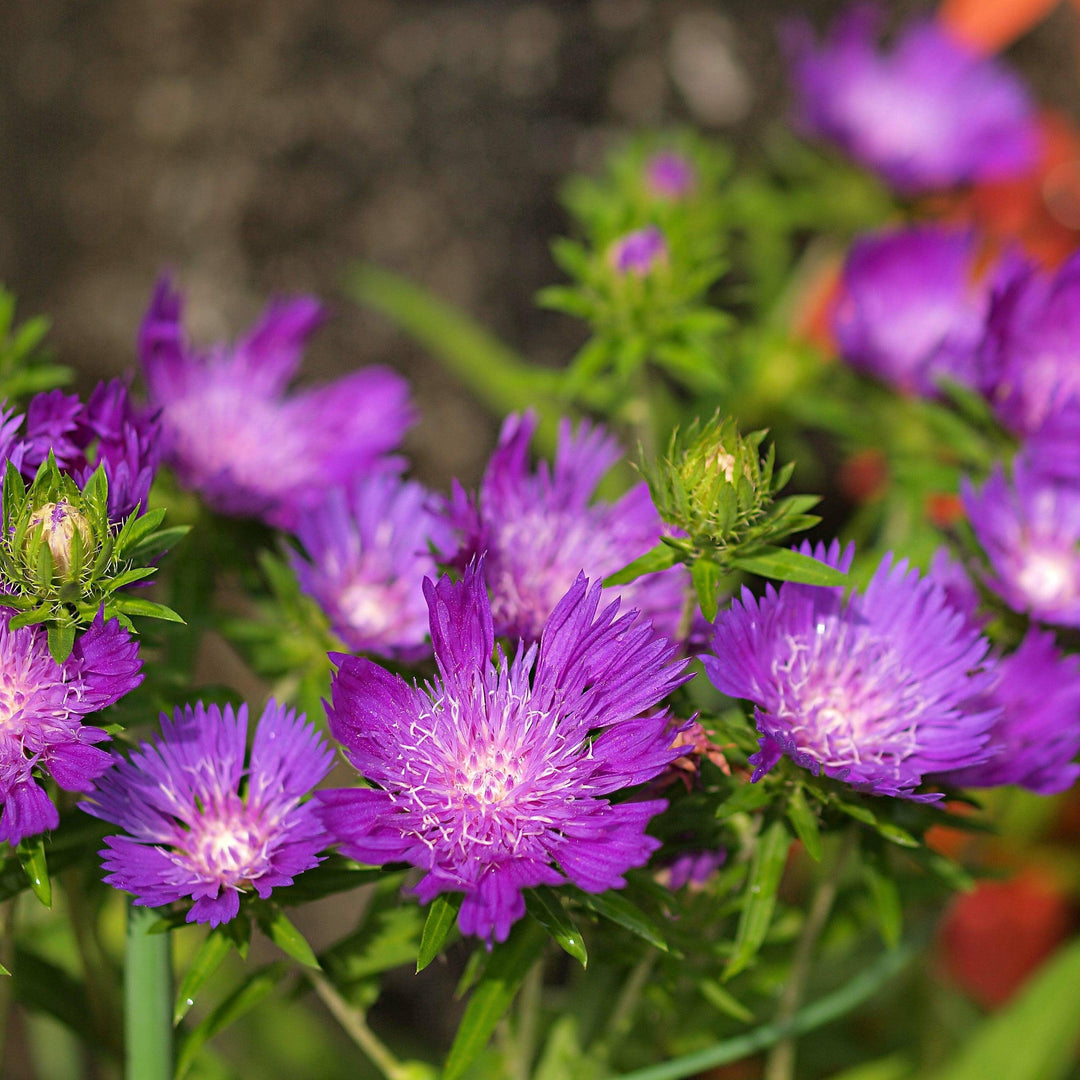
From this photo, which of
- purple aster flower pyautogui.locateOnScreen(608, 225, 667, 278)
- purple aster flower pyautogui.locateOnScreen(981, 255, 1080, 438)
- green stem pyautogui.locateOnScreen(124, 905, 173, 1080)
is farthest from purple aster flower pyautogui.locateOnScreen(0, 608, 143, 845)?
purple aster flower pyautogui.locateOnScreen(981, 255, 1080, 438)

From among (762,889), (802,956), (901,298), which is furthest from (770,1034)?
(901,298)

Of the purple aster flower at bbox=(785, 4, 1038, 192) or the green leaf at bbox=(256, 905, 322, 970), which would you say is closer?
the green leaf at bbox=(256, 905, 322, 970)

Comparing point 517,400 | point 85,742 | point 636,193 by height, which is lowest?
point 85,742

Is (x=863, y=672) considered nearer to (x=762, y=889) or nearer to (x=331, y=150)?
(x=762, y=889)

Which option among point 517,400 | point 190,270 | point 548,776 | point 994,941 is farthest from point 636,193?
point 994,941

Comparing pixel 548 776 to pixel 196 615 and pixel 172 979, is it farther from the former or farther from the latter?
pixel 196 615

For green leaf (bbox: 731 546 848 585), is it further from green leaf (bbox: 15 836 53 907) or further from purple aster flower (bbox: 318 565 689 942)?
green leaf (bbox: 15 836 53 907)

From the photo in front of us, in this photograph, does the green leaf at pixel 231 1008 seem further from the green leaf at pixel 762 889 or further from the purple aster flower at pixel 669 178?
the purple aster flower at pixel 669 178
